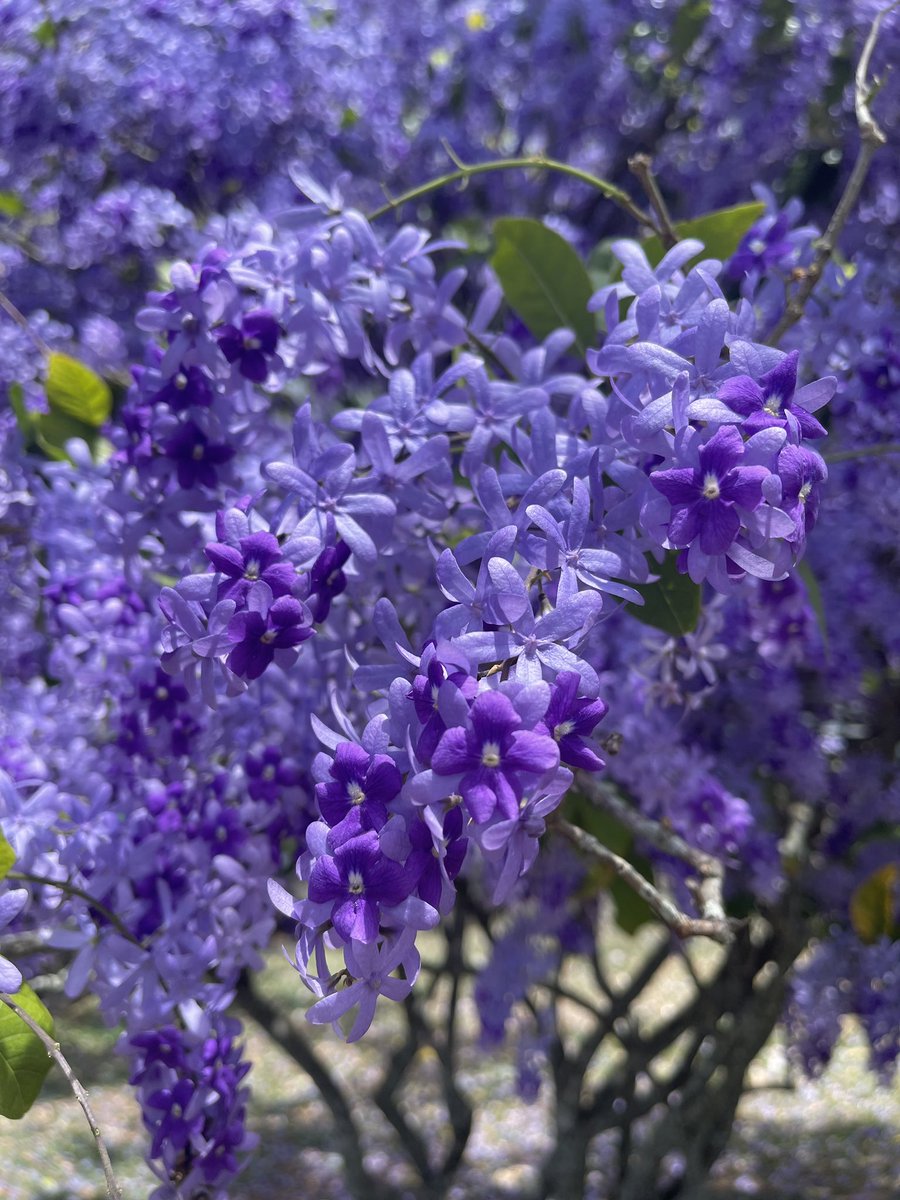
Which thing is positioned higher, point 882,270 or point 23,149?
point 882,270

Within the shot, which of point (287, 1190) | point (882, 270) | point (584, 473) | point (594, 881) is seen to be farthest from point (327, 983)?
point (287, 1190)

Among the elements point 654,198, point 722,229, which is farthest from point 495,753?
point 722,229

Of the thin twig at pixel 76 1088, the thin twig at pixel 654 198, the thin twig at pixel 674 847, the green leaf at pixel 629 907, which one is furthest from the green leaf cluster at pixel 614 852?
the thin twig at pixel 76 1088

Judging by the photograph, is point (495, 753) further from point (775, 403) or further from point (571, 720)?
point (775, 403)

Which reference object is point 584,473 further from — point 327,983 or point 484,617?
point 327,983

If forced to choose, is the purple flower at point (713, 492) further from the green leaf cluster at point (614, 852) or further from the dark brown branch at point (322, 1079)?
the dark brown branch at point (322, 1079)

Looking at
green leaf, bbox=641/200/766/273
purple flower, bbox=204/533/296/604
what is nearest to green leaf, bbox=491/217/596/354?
green leaf, bbox=641/200/766/273
